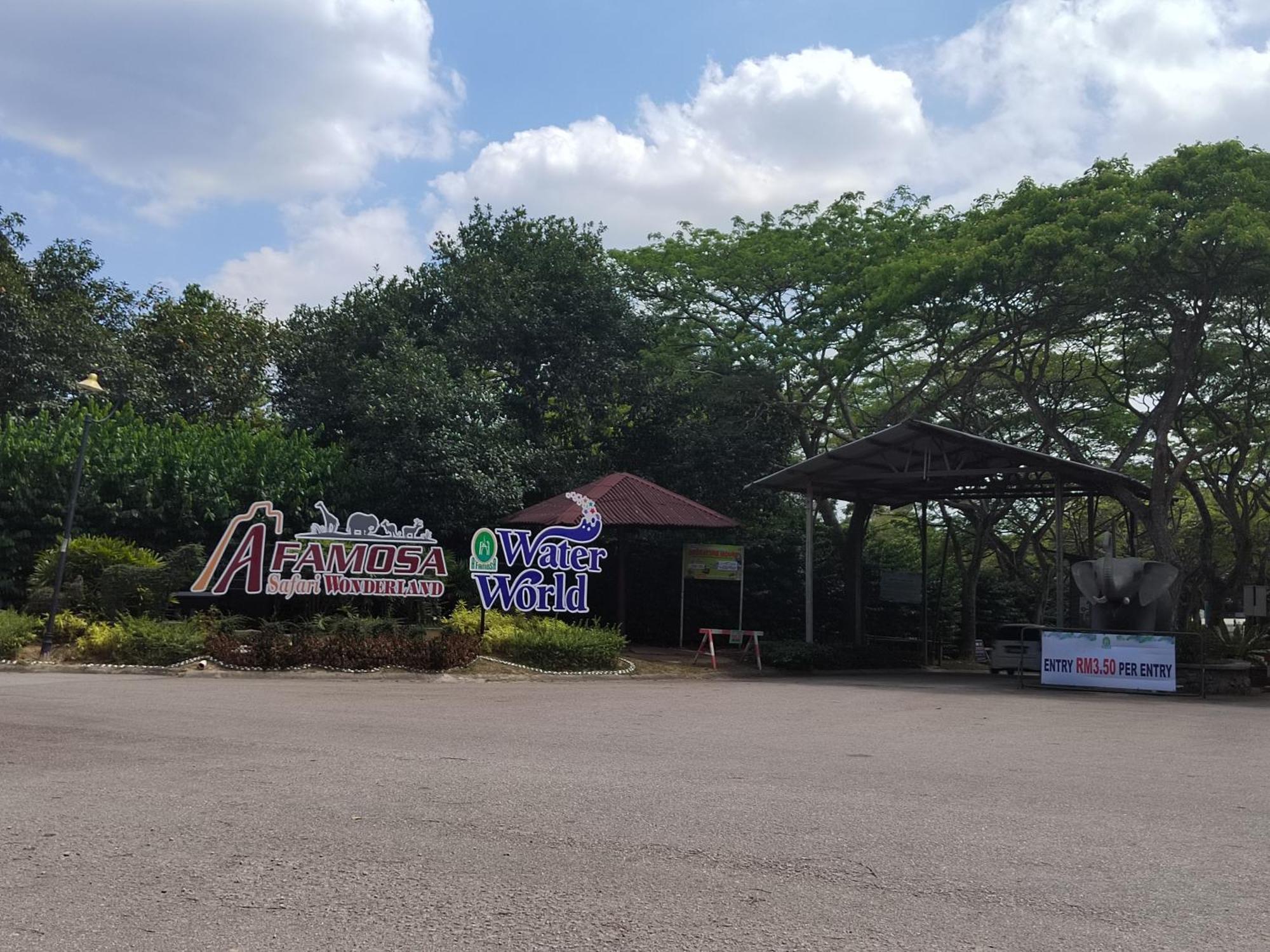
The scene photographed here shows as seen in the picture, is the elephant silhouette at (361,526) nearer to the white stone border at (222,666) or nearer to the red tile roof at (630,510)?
the white stone border at (222,666)

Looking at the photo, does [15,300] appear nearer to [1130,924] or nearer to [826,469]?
[826,469]

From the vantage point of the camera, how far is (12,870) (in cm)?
561

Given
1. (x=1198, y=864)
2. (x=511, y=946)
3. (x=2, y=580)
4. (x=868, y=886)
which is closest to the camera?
(x=511, y=946)

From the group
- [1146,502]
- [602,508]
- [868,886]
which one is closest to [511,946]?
[868,886]

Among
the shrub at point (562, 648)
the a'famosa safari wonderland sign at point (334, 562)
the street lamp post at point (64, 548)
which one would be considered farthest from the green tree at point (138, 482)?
the shrub at point (562, 648)

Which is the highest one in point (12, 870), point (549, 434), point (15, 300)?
point (15, 300)

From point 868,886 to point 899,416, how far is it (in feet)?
87.4

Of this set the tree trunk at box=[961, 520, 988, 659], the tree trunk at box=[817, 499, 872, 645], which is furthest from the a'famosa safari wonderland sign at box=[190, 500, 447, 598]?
the tree trunk at box=[961, 520, 988, 659]

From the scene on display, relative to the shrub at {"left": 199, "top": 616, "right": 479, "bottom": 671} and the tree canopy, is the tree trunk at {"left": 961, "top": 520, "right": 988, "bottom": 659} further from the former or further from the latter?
the shrub at {"left": 199, "top": 616, "right": 479, "bottom": 671}

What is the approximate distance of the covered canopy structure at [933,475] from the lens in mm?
23156

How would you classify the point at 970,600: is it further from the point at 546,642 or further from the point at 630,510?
the point at 546,642

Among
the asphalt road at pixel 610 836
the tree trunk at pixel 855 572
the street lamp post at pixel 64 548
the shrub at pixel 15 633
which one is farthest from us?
the tree trunk at pixel 855 572

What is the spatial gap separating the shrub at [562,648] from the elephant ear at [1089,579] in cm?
844

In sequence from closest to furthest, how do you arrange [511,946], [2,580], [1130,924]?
[511,946] < [1130,924] < [2,580]
